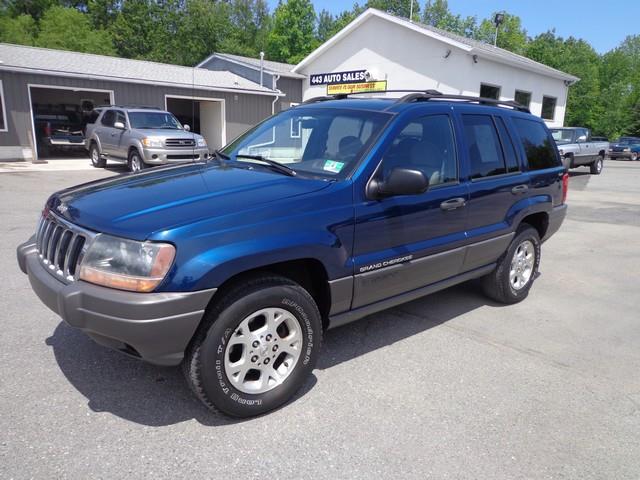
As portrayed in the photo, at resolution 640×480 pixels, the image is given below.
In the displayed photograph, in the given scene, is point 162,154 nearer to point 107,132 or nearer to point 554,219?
point 107,132

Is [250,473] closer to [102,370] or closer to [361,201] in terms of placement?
[102,370]

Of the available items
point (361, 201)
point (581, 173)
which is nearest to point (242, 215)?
point (361, 201)

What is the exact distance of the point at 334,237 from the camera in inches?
122

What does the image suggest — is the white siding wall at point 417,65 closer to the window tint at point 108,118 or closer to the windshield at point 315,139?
the window tint at point 108,118

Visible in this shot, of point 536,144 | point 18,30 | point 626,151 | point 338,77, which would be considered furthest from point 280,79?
point 18,30

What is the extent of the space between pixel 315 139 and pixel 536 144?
105 inches

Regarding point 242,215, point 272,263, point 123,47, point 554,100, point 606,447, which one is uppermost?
point 123,47

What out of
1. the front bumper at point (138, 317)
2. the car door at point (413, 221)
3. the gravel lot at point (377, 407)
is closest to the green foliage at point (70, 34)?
the gravel lot at point (377, 407)

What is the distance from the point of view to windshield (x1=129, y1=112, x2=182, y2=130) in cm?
1466

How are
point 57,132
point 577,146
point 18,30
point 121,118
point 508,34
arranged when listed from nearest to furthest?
point 121,118 → point 577,146 → point 57,132 → point 18,30 → point 508,34

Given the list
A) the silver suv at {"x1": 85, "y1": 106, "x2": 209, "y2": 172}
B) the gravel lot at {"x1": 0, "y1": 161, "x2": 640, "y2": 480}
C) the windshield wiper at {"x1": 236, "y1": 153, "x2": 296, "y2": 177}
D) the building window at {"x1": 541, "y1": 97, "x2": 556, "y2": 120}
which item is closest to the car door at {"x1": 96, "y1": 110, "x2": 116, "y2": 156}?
the silver suv at {"x1": 85, "y1": 106, "x2": 209, "y2": 172}

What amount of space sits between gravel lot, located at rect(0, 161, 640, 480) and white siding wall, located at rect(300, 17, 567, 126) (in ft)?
49.7

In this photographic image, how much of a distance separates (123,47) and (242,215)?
182 ft

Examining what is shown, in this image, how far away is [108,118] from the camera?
15.7 m
